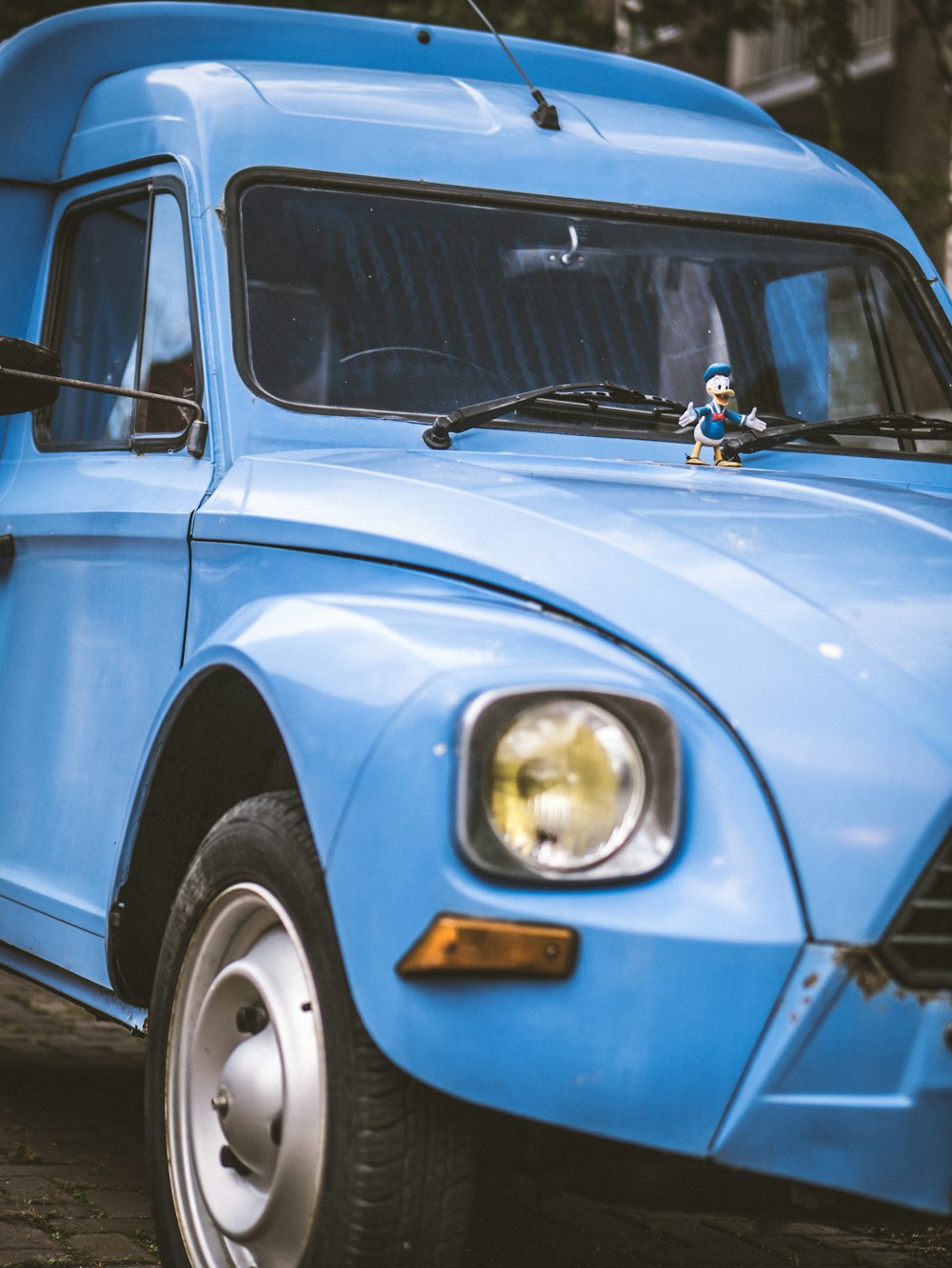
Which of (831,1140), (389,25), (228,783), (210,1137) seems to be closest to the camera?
(831,1140)

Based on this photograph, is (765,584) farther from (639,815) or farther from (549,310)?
(549,310)

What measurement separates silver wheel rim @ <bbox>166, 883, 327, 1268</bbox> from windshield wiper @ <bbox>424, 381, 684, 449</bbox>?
1.12 metres

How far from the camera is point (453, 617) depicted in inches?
110

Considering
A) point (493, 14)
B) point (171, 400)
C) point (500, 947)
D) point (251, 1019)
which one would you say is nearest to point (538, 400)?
point (171, 400)

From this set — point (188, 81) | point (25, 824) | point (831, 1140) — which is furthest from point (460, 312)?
point (831, 1140)

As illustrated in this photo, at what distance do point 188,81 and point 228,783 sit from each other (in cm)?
164

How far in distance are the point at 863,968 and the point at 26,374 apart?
2.15 meters

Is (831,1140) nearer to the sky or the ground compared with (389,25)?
nearer to the ground

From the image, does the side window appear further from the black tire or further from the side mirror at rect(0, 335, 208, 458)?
A: the black tire

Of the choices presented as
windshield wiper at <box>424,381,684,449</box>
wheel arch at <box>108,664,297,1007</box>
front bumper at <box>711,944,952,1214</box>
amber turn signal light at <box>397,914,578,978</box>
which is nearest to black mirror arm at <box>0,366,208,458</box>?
windshield wiper at <box>424,381,684,449</box>

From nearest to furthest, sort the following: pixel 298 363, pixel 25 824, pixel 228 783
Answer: pixel 228 783
pixel 298 363
pixel 25 824

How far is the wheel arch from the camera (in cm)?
332

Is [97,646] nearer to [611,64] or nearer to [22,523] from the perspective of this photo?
[22,523]

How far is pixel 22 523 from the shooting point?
4.38 meters
